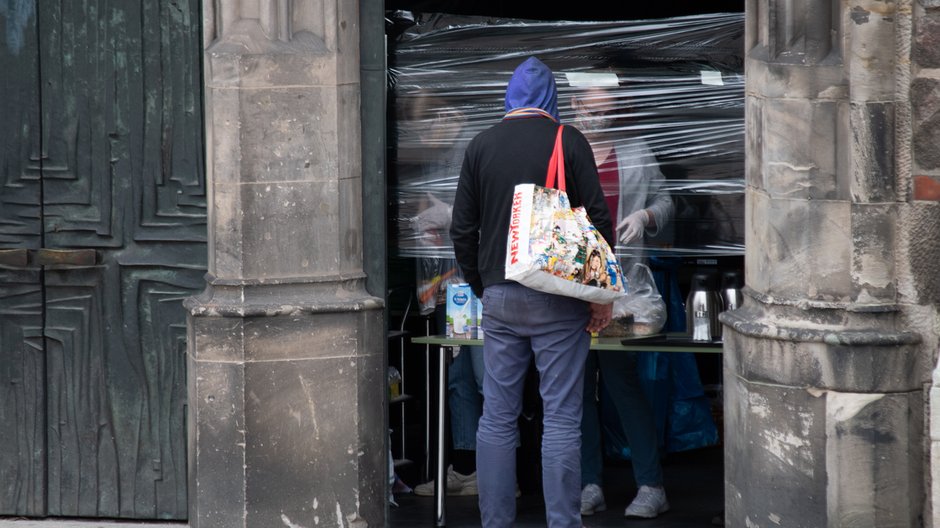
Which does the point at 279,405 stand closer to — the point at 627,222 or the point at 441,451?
the point at 441,451

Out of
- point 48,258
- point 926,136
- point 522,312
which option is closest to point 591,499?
point 522,312

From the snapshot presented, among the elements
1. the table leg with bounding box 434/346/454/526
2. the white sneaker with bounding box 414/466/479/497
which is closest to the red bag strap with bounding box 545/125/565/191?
the table leg with bounding box 434/346/454/526

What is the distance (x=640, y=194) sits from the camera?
21.6 feet

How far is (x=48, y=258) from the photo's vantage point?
254 inches

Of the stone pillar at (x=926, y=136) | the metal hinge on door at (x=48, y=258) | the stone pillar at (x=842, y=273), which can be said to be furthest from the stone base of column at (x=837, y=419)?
the metal hinge on door at (x=48, y=258)

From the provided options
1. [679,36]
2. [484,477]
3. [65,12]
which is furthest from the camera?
[679,36]

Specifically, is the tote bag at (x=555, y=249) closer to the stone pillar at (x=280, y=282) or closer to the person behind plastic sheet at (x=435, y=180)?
the stone pillar at (x=280, y=282)

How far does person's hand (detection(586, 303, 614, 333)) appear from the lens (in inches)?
232

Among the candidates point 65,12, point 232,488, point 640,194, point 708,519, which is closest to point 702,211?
point 640,194

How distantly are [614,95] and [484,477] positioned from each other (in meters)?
1.76

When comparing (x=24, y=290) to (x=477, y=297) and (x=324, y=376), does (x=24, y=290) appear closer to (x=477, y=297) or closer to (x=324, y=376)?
(x=324, y=376)

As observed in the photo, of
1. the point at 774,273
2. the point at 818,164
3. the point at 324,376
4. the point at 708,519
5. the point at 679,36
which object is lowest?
the point at 708,519

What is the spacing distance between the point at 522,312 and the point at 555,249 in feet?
1.01

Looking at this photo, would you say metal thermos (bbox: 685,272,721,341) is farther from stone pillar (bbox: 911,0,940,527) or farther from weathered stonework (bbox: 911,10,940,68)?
weathered stonework (bbox: 911,10,940,68)
